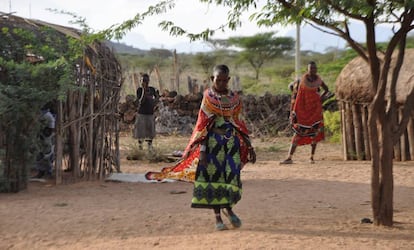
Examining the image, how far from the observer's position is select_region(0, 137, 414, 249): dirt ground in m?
4.62

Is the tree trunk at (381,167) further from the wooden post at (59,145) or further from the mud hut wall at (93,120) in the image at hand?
the wooden post at (59,145)

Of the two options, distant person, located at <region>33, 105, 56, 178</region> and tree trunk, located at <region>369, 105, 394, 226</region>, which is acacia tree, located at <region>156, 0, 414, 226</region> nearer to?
tree trunk, located at <region>369, 105, 394, 226</region>

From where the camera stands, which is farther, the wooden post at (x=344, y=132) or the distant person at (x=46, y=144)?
the wooden post at (x=344, y=132)

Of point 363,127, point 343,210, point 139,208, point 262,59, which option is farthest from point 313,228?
point 262,59

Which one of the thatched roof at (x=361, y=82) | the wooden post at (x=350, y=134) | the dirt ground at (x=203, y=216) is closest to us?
the dirt ground at (x=203, y=216)

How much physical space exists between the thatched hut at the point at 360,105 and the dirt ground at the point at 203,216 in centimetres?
114

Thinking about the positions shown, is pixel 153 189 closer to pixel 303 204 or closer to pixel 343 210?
pixel 303 204

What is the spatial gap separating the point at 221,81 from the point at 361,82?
5609mm

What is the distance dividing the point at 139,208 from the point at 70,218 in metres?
0.81

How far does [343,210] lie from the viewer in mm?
6047

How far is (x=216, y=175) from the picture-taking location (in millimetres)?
5047

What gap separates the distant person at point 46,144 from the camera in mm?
7669

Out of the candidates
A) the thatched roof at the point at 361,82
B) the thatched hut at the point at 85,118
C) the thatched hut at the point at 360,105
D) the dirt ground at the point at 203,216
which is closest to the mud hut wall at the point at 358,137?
the thatched hut at the point at 360,105

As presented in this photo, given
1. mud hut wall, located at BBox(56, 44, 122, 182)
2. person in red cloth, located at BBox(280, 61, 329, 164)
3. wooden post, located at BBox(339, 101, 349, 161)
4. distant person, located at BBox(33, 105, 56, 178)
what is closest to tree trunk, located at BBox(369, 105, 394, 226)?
mud hut wall, located at BBox(56, 44, 122, 182)
